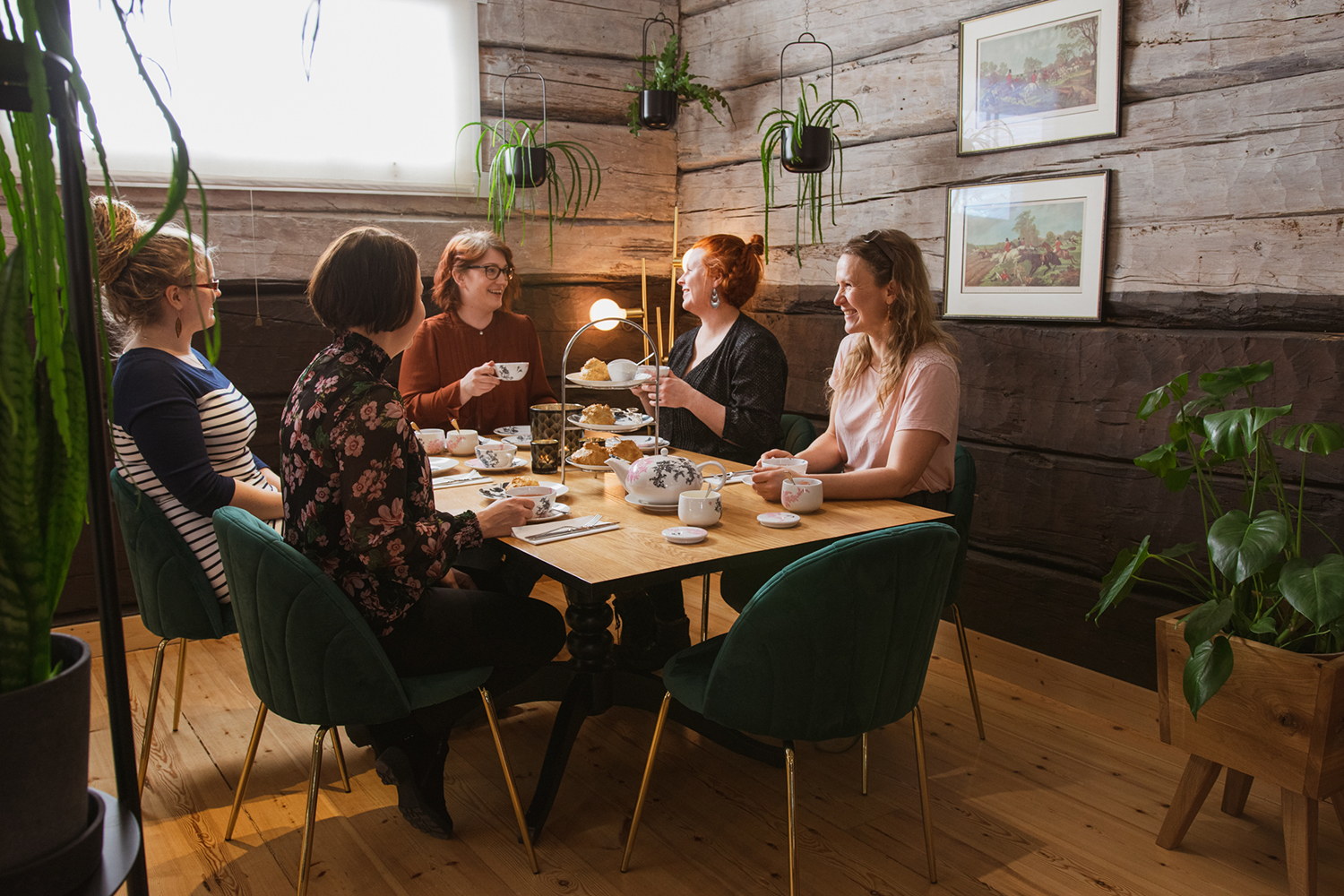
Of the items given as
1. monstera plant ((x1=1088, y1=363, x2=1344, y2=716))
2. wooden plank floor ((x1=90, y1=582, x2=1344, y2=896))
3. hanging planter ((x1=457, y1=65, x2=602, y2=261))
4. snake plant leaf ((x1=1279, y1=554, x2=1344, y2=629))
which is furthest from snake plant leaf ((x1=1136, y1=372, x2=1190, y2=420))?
hanging planter ((x1=457, y1=65, x2=602, y2=261))

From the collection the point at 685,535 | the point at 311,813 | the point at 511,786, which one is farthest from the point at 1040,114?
the point at 311,813

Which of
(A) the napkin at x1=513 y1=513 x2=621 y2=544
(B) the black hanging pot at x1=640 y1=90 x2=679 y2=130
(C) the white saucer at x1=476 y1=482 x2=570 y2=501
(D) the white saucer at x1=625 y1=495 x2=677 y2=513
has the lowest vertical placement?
(A) the napkin at x1=513 y1=513 x2=621 y2=544

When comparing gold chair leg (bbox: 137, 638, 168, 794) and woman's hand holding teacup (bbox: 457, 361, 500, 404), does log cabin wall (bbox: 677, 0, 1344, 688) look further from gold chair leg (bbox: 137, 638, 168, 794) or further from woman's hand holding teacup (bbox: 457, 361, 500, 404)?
gold chair leg (bbox: 137, 638, 168, 794)

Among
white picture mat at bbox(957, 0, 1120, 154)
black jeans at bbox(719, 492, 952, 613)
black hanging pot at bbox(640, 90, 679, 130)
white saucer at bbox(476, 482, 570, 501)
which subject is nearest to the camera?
white saucer at bbox(476, 482, 570, 501)

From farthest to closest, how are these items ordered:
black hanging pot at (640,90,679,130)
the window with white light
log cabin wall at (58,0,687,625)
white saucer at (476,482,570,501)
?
black hanging pot at (640,90,679,130), log cabin wall at (58,0,687,625), the window with white light, white saucer at (476,482,570,501)

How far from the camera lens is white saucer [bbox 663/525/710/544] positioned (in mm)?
1987

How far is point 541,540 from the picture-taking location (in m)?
2.01

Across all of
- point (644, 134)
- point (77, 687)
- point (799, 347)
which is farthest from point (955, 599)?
point (644, 134)

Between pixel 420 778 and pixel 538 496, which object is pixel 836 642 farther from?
pixel 420 778

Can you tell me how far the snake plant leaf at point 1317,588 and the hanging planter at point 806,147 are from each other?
2056 millimetres

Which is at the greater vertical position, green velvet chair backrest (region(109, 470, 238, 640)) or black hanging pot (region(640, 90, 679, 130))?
black hanging pot (region(640, 90, 679, 130))

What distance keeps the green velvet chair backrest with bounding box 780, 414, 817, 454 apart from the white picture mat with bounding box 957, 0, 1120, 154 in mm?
976

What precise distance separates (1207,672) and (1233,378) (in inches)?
23.4

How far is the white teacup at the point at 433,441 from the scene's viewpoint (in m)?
2.87
